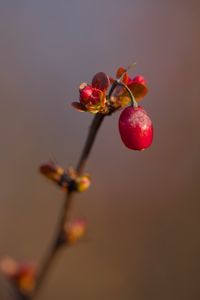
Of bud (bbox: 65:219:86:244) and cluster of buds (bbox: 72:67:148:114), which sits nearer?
cluster of buds (bbox: 72:67:148:114)

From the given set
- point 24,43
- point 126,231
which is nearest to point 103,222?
point 126,231

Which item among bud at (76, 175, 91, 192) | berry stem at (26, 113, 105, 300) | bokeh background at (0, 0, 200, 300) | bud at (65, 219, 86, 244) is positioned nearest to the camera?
berry stem at (26, 113, 105, 300)

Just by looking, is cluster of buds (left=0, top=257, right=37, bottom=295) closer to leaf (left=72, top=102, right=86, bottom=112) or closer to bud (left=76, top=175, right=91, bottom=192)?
bud (left=76, top=175, right=91, bottom=192)

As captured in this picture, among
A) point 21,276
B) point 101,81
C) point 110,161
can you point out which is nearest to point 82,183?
point 101,81

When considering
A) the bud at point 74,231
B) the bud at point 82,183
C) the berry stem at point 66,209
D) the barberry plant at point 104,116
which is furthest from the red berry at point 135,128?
the bud at point 74,231

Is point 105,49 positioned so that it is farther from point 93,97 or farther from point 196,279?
point 93,97

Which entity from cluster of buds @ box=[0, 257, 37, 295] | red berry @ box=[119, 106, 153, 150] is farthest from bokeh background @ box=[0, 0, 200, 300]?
red berry @ box=[119, 106, 153, 150]

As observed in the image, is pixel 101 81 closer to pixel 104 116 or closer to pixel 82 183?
pixel 104 116

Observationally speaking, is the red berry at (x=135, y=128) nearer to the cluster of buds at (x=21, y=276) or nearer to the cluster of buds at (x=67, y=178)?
the cluster of buds at (x=67, y=178)
